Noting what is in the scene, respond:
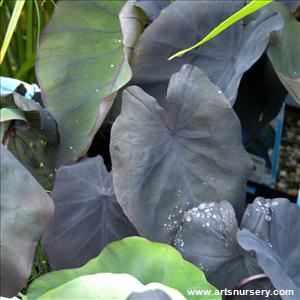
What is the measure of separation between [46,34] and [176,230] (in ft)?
1.53

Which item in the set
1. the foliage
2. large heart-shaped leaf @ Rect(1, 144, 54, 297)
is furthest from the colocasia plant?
the foliage

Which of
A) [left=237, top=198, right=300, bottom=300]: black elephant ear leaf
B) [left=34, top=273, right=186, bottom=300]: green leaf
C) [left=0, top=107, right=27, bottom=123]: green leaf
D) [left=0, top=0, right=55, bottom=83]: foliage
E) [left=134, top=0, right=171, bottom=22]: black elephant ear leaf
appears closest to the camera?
[left=34, top=273, right=186, bottom=300]: green leaf

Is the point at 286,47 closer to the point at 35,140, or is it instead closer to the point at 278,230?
the point at 278,230

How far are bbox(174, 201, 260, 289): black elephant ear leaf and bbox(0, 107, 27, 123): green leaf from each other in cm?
31

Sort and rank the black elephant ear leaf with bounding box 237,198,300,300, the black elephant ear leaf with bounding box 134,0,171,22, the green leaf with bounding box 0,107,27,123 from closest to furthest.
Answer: the black elephant ear leaf with bounding box 237,198,300,300
the green leaf with bounding box 0,107,27,123
the black elephant ear leaf with bounding box 134,0,171,22

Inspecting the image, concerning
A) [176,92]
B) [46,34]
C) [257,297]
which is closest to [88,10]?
[46,34]

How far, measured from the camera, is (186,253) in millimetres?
744

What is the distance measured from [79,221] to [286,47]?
429mm

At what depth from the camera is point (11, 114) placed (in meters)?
0.87

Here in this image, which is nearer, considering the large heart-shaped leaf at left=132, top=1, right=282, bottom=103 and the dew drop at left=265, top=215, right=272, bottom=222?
the dew drop at left=265, top=215, right=272, bottom=222

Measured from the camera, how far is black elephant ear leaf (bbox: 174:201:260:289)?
0.73 meters

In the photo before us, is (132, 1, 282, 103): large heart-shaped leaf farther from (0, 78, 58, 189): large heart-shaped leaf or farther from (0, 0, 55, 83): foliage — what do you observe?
(0, 0, 55, 83): foliage

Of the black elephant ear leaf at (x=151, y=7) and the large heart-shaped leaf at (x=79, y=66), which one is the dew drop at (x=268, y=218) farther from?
the black elephant ear leaf at (x=151, y=7)

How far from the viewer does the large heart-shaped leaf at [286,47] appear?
899 millimetres
